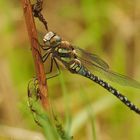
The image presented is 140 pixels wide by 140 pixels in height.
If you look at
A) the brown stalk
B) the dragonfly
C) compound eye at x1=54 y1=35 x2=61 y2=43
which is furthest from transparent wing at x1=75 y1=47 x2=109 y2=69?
the brown stalk

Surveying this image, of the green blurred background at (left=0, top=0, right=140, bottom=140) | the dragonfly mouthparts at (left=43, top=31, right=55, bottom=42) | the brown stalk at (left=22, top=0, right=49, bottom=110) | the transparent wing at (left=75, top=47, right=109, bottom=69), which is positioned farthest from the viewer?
the green blurred background at (left=0, top=0, right=140, bottom=140)

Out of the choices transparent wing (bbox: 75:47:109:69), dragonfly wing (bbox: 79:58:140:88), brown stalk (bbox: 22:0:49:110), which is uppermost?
transparent wing (bbox: 75:47:109:69)

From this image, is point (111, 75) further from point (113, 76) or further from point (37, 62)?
point (37, 62)

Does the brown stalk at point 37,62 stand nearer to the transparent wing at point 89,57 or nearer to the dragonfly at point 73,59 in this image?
the dragonfly at point 73,59

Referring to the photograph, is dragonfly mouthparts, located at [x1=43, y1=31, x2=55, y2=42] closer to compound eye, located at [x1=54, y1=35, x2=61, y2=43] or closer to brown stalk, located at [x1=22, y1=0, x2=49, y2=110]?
compound eye, located at [x1=54, y1=35, x2=61, y2=43]

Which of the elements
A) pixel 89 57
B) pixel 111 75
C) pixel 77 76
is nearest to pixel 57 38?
pixel 89 57

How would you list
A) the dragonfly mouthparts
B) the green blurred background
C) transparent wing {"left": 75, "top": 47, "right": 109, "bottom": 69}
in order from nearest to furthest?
the dragonfly mouthparts, transparent wing {"left": 75, "top": 47, "right": 109, "bottom": 69}, the green blurred background

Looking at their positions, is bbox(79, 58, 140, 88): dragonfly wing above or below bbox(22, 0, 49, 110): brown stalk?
above

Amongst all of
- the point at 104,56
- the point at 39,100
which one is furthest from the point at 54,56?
the point at 104,56
